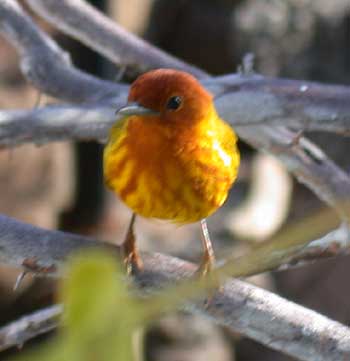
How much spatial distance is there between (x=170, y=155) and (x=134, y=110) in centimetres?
13

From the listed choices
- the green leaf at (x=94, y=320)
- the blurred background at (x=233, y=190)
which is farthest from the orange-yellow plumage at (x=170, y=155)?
the blurred background at (x=233, y=190)

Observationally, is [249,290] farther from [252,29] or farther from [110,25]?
[252,29]

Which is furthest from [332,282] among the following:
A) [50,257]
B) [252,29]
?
[50,257]

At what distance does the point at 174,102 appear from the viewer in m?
1.85

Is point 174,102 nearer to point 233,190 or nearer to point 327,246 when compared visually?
point 327,246

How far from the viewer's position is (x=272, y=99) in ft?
6.97

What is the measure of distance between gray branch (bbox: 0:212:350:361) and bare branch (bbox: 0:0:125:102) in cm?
76

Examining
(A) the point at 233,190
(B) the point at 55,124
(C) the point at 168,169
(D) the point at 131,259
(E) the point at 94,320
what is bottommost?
(A) the point at 233,190

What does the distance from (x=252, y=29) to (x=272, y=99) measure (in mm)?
3153

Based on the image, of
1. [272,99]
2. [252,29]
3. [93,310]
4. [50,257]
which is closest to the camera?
[93,310]

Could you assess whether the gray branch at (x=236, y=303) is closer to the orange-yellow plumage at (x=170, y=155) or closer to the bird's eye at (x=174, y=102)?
the orange-yellow plumage at (x=170, y=155)

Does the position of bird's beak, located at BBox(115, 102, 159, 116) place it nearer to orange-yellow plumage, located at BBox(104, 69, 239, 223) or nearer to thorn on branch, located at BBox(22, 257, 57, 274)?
orange-yellow plumage, located at BBox(104, 69, 239, 223)

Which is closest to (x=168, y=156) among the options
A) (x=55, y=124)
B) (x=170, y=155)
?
(x=170, y=155)

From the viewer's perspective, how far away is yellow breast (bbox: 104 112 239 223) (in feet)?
5.65
